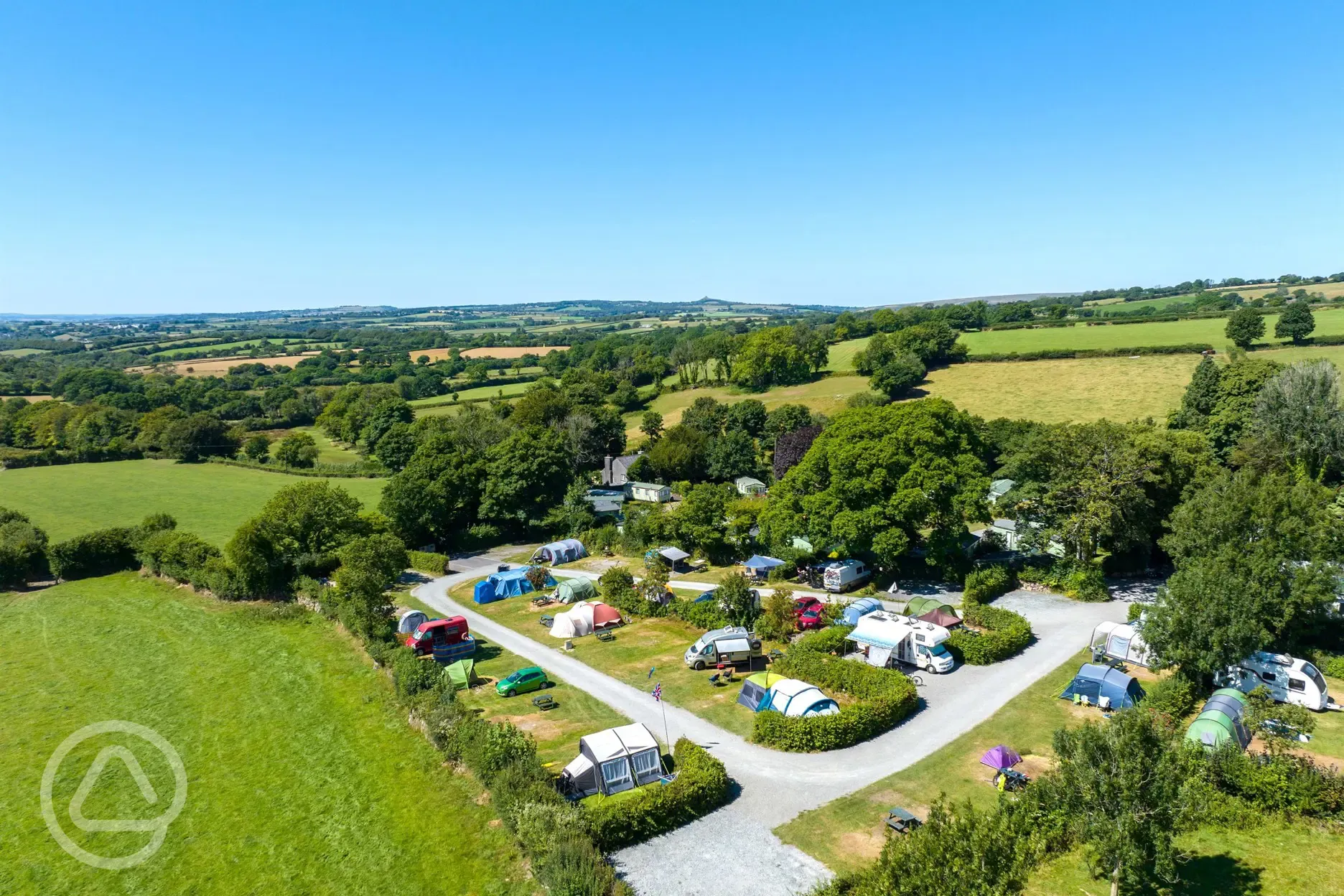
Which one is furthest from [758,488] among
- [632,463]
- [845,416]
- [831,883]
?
[831,883]

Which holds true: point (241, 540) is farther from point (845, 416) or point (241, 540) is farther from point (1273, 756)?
point (1273, 756)

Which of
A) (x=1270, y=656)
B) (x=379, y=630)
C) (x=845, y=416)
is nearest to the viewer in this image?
(x=1270, y=656)

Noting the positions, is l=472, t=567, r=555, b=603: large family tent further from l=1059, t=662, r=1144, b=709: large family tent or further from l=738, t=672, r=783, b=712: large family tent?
l=1059, t=662, r=1144, b=709: large family tent

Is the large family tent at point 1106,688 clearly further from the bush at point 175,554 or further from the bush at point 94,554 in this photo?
→ the bush at point 94,554

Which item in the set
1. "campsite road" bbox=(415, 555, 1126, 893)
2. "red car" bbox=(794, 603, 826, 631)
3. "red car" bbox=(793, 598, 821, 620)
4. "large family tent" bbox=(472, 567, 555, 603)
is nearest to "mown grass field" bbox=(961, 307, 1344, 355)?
"campsite road" bbox=(415, 555, 1126, 893)

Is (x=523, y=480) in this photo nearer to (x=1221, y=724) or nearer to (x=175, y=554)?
(x=175, y=554)

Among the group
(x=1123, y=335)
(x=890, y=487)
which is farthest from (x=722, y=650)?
(x=1123, y=335)
